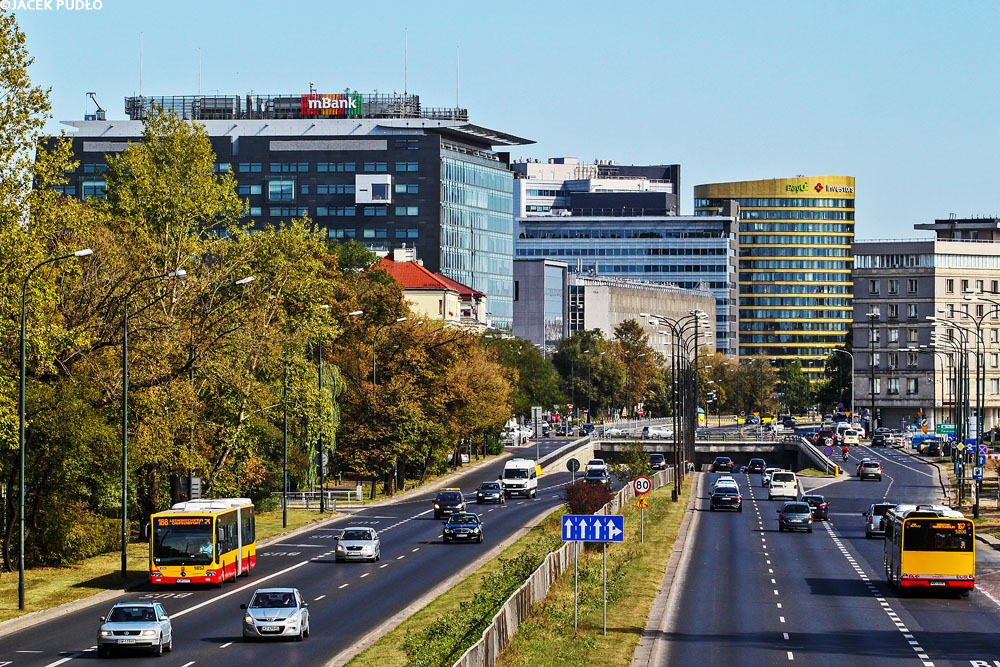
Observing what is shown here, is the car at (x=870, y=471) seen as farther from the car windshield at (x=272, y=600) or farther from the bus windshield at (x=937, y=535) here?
the car windshield at (x=272, y=600)

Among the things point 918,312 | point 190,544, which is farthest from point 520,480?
point 918,312

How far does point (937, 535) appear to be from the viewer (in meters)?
46.0

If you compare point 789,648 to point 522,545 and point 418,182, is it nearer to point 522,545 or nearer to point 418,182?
point 522,545

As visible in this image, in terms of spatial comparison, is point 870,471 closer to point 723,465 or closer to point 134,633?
point 723,465

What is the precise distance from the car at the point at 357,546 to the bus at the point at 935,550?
2072 cm

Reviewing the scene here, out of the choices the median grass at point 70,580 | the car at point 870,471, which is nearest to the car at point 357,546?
the median grass at point 70,580

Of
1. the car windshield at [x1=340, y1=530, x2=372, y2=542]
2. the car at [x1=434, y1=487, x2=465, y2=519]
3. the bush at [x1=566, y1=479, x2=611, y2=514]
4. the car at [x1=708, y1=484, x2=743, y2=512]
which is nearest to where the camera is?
the car windshield at [x1=340, y1=530, x2=372, y2=542]

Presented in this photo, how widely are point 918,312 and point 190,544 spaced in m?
151

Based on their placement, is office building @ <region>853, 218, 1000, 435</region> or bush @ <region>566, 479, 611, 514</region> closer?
bush @ <region>566, 479, 611, 514</region>

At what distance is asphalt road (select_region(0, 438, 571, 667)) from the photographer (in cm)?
3588

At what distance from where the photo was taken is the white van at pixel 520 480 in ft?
335

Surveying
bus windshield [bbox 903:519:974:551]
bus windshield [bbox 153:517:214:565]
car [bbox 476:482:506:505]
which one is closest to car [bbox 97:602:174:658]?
bus windshield [bbox 153:517:214:565]

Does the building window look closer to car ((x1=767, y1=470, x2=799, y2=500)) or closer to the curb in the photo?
car ((x1=767, y1=470, x2=799, y2=500))

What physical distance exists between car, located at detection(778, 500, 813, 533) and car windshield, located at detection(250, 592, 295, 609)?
3827 cm
